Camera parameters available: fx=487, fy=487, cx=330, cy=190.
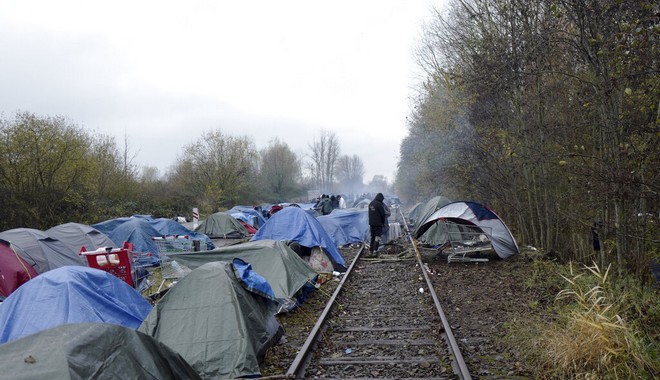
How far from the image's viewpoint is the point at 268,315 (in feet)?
23.0

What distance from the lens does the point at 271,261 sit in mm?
9648

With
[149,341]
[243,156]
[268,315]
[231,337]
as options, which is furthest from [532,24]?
[243,156]

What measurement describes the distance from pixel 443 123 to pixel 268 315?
17.6m

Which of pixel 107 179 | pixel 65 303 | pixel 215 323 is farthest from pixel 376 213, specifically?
pixel 107 179

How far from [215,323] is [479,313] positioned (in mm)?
4741

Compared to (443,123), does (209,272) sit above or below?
below

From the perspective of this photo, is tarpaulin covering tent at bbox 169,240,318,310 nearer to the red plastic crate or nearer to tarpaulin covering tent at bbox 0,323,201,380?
the red plastic crate

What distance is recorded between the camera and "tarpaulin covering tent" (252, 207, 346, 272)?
13.2 metres

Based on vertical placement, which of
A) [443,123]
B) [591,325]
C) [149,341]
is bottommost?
[591,325]

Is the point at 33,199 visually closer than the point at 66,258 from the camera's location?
No

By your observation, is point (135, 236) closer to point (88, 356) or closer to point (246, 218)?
point (246, 218)

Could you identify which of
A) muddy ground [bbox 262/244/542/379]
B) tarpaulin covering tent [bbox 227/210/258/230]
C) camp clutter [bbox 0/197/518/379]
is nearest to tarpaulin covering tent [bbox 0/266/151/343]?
camp clutter [bbox 0/197/518/379]

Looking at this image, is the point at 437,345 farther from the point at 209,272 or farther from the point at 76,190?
the point at 76,190

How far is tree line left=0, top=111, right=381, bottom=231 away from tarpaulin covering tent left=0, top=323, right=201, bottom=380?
20528mm
